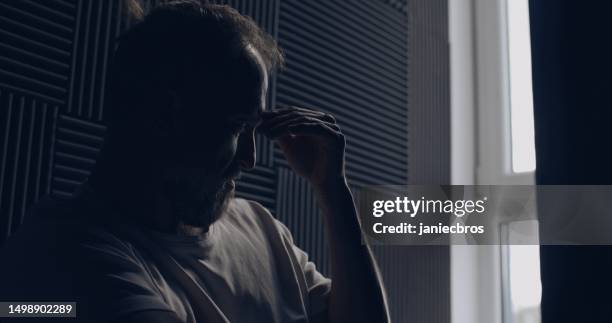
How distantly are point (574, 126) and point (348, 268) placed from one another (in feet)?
7.03

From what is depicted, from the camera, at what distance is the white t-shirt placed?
992 millimetres

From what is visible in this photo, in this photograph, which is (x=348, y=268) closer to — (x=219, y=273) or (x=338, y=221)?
(x=338, y=221)

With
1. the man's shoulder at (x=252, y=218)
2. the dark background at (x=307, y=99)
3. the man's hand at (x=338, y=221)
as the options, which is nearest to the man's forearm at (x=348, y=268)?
the man's hand at (x=338, y=221)

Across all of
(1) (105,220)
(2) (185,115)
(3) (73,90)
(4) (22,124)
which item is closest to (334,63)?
(3) (73,90)

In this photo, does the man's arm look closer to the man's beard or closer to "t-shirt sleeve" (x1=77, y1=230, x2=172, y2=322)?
"t-shirt sleeve" (x1=77, y1=230, x2=172, y2=322)

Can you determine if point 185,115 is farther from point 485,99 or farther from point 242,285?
point 485,99

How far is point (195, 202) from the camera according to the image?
1.26 meters

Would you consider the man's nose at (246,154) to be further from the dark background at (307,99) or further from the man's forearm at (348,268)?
the dark background at (307,99)

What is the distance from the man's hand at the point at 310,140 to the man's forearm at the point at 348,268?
4 cm

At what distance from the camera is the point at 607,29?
306cm

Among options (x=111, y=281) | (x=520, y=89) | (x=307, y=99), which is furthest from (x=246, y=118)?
(x=520, y=89)

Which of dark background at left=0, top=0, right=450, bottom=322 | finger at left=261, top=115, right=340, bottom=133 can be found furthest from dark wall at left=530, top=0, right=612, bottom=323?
finger at left=261, top=115, right=340, bottom=133

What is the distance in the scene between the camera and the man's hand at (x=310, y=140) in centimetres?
138

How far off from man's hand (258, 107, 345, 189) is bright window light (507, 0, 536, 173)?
2.68m
